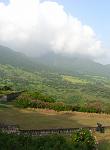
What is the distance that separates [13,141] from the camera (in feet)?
89.3

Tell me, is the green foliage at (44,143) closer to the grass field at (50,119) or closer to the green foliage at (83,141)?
the green foliage at (83,141)

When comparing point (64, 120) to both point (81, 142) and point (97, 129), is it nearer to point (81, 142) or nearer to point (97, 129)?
point (97, 129)

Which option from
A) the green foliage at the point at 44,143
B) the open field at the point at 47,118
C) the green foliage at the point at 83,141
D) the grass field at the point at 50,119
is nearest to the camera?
the green foliage at the point at 44,143


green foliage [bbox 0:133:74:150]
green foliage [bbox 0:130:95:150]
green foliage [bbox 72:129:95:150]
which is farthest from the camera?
green foliage [bbox 72:129:95:150]

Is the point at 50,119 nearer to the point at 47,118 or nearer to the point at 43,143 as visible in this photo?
the point at 47,118

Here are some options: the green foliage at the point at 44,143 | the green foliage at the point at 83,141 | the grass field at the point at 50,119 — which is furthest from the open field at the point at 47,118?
the green foliage at the point at 44,143

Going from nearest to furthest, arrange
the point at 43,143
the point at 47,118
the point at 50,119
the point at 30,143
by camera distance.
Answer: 1. the point at 30,143
2. the point at 43,143
3. the point at 50,119
4. the point at 47,118

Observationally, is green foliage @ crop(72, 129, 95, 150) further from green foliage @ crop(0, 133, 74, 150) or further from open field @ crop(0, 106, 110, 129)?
open field @ crop(0, 106, 110, 129)

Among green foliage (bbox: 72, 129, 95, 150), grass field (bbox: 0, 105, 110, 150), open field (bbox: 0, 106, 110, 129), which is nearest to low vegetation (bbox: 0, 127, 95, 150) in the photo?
green foliage (bbox: 72, 129, 95, 150)

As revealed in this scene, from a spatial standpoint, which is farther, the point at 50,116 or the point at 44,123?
the point at 50,116

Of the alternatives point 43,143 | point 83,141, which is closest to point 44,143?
point 43,143

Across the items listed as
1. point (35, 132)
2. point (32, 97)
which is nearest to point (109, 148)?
point (35, 132)

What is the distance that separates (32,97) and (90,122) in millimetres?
20856

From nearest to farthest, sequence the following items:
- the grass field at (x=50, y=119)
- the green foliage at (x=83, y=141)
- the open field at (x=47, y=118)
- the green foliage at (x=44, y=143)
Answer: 1. the green foliage at (x=44, y=143)
2. the green foliage at (x=83, y=141)
3. the grass field at (x=50, y=119)
4. the open field at (x=47, y=118)
